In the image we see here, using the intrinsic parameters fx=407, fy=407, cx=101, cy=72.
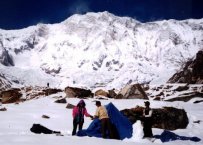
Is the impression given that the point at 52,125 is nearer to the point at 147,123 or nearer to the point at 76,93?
the point at 147,123

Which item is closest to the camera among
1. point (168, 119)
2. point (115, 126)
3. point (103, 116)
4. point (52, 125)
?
point (103, 116)

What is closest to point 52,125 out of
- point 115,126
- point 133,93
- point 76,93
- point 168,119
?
point 115,126

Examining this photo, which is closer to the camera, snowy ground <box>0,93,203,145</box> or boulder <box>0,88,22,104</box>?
snowy ground <box>0,93,203,145</box>

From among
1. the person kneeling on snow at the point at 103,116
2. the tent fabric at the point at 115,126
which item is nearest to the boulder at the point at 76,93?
the tent fabric at the point at 115,126

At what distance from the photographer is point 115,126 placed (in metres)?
18.8

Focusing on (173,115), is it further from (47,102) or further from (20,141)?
(47,102)

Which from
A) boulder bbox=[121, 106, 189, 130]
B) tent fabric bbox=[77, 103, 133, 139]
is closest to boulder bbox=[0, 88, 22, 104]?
boulder bbox=[121, 106, 189, 130]

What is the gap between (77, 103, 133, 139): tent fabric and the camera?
18531 millimetres

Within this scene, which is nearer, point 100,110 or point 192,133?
point 100,110

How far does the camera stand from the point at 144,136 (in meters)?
18.2

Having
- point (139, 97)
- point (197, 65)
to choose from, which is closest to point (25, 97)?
point (139, 97)

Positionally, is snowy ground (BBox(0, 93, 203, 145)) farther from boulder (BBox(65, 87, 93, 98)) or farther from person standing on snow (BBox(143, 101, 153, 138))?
boulder (BBox(65, 87, 93, 98))

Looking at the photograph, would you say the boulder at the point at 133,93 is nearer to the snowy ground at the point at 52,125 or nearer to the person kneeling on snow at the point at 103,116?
the snowy ground at the point at 52,125

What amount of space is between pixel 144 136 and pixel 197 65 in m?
78.3
